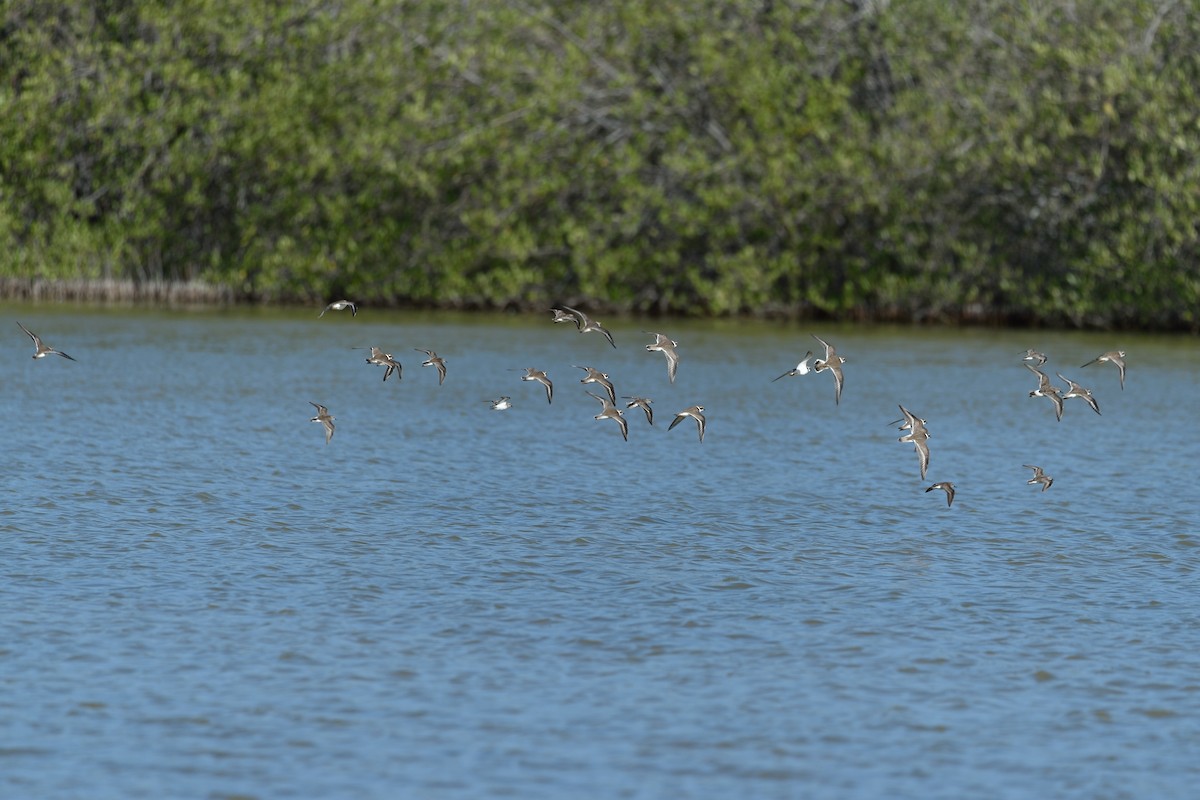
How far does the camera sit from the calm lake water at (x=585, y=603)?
10.0 meters

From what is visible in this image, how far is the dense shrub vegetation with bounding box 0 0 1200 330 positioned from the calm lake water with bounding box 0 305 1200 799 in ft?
58.4

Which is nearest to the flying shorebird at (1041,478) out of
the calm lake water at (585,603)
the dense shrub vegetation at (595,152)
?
the calm lake water at (585,603)

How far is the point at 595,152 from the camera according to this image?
155 ft

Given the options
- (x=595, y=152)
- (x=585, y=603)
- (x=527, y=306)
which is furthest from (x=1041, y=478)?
(x=527, y=306)

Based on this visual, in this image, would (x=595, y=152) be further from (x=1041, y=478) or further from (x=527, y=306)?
(x=1041, y=478)

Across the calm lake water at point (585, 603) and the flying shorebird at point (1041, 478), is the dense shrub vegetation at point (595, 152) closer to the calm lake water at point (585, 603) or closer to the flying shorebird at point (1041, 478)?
the calm lake water at point (585, 603)

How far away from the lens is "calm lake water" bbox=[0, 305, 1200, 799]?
32.9 feet

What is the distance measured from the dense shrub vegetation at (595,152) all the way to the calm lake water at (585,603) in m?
17.8

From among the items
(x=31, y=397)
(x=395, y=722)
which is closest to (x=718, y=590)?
(x=395, y=722)

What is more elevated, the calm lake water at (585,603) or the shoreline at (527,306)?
the shoreline at (527,306)

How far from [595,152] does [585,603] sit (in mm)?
34333

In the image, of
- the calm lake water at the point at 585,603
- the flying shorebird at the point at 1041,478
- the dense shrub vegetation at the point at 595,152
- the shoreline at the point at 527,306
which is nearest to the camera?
the calm lake water at the point at 585,603

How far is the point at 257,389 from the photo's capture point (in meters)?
29.5

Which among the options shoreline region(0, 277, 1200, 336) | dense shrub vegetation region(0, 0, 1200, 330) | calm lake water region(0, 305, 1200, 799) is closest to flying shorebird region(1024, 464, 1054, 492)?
calm lake water region(0, 305, 1200, 799)
